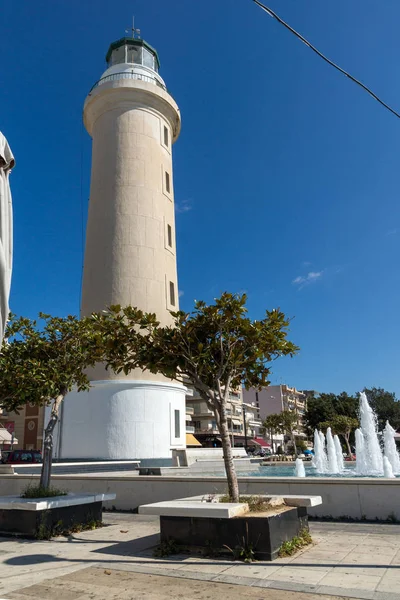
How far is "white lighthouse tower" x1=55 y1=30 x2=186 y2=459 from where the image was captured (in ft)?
80.0

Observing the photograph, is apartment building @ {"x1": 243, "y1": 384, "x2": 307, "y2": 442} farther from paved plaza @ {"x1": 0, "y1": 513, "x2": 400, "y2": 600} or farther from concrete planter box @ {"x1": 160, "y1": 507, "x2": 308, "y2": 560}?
concrete planter box @ {"x1": 160, "y1": 507, "x2": 308, "y2": 560}

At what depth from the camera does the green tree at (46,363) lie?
11750mm

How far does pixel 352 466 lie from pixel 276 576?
2534 centimetres

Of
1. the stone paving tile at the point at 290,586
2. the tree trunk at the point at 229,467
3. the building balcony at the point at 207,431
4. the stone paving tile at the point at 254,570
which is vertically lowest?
the stone paving tile at the point at 290,586

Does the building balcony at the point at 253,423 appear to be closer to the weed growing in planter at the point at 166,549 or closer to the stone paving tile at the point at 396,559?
the weed growing in planter at the point at 166,549

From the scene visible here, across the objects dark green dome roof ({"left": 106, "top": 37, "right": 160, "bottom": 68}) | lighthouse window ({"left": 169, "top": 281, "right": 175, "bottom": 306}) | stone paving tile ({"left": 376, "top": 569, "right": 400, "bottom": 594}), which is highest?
dark green dome roof ({"left": 106, "top": 37, "right": 160, "bottom": 68})

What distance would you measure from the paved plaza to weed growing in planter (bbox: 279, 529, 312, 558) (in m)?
0.15

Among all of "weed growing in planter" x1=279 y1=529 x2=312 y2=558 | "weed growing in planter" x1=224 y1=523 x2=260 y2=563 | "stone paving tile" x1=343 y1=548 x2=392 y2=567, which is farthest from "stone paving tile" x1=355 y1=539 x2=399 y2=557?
"weed growing in planter" x1=224 y1=523 x2=260 y2=563

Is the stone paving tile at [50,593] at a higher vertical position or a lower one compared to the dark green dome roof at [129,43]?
lower

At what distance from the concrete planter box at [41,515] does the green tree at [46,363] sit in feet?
4.09

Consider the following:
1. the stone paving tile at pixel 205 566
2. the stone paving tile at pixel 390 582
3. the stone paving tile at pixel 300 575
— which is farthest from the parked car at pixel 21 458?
the stone paving tile at pixel 390 582

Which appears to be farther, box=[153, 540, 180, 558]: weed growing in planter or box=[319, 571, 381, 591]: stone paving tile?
box=[153, 540, 180, 558]: weed growing in planter

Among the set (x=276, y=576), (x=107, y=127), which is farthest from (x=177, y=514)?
(x=107, y=127)

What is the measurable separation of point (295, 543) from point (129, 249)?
21.2 m
